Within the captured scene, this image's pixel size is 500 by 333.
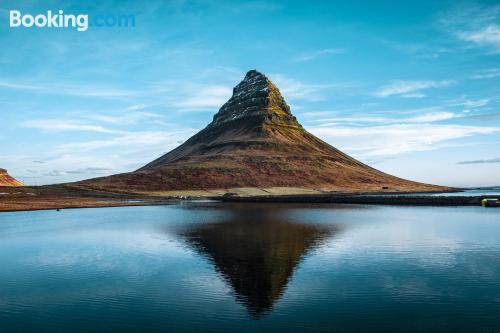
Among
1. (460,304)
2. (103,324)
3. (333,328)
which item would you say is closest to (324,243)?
(460,304)

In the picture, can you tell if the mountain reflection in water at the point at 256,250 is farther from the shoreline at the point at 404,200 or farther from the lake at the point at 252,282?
the shoreline at the point at 404,200

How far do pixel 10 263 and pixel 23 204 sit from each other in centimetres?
7827

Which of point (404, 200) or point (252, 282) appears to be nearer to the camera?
point (252, 282)

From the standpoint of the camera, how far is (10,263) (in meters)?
36.4

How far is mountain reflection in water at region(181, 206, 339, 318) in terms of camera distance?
1049 inches

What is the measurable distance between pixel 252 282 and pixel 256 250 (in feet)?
39.0

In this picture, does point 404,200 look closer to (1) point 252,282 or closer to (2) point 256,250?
(2) point 256,250

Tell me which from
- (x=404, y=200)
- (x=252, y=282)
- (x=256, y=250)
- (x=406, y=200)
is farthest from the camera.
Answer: (x=404, y=200)

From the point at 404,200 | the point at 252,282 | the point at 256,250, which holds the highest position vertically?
the point at 404,200

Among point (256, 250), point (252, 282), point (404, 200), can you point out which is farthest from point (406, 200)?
point (252, 282)

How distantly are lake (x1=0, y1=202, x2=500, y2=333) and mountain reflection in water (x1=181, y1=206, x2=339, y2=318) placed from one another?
12 centimetres

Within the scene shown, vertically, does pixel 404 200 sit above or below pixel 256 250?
above

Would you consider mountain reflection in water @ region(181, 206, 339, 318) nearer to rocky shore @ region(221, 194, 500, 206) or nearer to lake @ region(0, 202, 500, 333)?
lake @ region(0, 202, 500, 333)

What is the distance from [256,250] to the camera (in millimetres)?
40719
